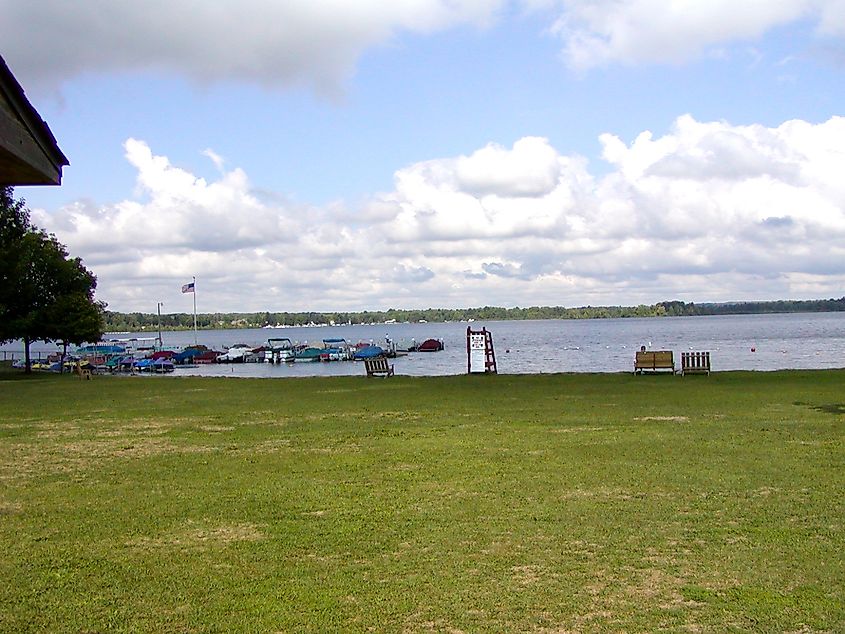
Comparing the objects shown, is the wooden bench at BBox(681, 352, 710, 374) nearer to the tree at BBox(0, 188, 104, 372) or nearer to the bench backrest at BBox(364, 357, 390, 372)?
the bench backrest at BBox(364, 357, 390, 372)

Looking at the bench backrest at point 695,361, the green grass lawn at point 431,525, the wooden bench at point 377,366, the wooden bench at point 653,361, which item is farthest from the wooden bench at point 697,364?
the green grass lawn at point 431,525

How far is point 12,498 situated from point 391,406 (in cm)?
1085

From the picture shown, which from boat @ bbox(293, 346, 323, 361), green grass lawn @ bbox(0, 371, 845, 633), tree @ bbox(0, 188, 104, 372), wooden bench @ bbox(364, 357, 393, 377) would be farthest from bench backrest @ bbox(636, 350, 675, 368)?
boat @ bbox(293, 346, 323, 361)

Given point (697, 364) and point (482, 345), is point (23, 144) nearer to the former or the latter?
point (697, 364)

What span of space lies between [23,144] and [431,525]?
5105 mm

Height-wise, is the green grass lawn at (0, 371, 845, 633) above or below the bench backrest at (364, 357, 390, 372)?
below

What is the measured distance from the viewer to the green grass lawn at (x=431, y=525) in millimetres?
5453

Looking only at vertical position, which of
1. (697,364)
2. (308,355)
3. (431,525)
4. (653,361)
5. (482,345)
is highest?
(482,345)

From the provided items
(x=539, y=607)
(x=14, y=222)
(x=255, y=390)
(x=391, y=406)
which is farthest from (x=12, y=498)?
(x=14, y=222)

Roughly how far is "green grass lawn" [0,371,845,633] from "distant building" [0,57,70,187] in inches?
112

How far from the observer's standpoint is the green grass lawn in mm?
Answer: 5453

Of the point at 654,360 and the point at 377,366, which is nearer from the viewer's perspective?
the point at 654,360

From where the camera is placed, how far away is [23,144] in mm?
3520

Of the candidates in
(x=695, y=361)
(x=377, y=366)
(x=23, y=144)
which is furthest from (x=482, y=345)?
(x=23, y=144)
